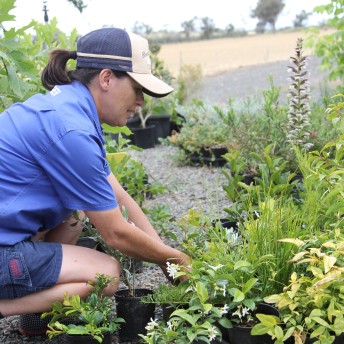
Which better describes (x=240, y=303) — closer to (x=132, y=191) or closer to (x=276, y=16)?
(x=132, y=191)

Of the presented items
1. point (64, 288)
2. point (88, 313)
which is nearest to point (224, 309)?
point (88, 313)

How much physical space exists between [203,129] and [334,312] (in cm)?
482

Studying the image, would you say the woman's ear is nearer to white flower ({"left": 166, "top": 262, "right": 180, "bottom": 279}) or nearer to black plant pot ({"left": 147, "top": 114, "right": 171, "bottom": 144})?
white flower ({"left": 166, "top": 262, "right": 180, "bottom": 279})

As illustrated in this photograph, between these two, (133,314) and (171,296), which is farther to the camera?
(133,314)

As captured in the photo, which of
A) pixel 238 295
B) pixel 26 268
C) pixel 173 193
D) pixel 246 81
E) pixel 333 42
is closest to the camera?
pixel 238 295

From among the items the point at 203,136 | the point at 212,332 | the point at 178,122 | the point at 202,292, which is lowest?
the point at 178,122

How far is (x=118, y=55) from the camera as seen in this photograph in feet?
8.94

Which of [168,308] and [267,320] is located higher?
[267,320]

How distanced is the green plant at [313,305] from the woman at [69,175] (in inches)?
23.9

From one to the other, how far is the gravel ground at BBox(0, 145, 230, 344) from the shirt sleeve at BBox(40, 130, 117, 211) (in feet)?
1.76

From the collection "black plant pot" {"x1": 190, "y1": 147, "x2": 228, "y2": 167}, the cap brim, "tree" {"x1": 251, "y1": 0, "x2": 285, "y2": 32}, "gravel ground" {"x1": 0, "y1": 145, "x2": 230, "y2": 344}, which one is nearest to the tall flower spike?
"gravel ground" {"x1": 0, "y1": 145, "x2": 230, "y2": 344}

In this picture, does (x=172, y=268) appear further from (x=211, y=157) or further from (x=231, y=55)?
(x=231, y=55)

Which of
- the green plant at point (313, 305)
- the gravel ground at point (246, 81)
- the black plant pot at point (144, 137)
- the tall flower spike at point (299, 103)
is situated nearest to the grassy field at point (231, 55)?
the gravel ground at point (246, 81)

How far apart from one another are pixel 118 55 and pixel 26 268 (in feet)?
3.19
